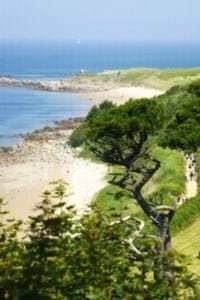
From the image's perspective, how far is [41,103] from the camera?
4230 inches

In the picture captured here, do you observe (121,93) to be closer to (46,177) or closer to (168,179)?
(46,177)

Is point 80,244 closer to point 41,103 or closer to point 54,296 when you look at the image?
point 54,296

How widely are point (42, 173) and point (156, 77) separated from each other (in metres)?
71.7

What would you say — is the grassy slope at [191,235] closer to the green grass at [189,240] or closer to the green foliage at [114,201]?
the green grass at [189,240]

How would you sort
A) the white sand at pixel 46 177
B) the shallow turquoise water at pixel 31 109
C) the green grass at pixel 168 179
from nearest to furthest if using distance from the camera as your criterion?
1. the green grass at pixel 168 179
2. the white sand at pixel 46 177
3. the shallow turquoise water at pixel 31 109

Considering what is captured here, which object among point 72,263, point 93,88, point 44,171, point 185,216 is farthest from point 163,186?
point 93,88

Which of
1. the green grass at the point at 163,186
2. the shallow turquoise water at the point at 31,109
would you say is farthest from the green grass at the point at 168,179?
the shallow turquoise water at the point at 31,109

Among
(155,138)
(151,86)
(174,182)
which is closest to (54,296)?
(155,138)

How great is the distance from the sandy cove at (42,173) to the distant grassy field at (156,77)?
4122cm

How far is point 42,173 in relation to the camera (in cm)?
5512

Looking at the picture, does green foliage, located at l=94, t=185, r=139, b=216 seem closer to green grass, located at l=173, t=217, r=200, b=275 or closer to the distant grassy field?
green grass, located at l=173, t=217, r=200, b=275

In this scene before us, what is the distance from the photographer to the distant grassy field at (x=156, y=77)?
368 feet

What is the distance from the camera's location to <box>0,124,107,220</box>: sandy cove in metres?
44.5

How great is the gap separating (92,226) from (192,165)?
102 ft
